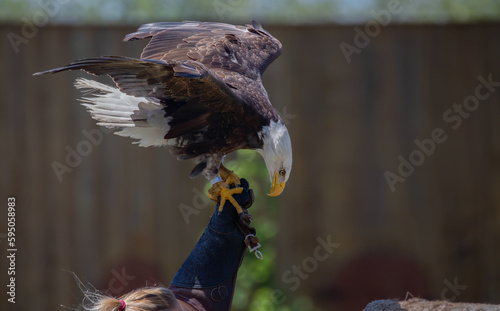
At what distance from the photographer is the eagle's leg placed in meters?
2.38

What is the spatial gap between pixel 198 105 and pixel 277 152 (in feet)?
1.39

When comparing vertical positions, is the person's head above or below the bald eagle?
below

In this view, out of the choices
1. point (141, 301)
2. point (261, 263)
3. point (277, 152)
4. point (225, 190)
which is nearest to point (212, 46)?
point (277, 152)

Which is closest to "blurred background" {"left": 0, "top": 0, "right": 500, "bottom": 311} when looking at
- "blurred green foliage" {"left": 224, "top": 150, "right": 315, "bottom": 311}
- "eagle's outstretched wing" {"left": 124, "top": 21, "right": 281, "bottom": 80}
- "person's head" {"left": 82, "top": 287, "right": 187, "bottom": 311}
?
"blurred green foliage" {"left": 224, "top": 150, "right": 315, "bottom": 311}

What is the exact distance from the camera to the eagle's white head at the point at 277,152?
2.88 m

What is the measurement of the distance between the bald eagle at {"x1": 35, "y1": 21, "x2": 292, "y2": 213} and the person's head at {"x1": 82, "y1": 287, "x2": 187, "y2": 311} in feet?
2.40

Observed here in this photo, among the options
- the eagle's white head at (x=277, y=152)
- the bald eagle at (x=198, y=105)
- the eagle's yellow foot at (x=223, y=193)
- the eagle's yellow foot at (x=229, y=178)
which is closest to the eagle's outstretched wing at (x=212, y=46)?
the bald eagle at (x=198, y=105)

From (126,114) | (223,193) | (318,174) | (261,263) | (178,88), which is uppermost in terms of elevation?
(178,88)

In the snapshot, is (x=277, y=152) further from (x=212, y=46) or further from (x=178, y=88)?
(x=212, y=46)

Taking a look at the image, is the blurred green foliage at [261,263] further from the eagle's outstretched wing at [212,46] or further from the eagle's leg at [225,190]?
the eagle's leg at [225,190]

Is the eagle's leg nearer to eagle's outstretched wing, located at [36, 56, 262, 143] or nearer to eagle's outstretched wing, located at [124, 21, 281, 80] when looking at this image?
eagle's outstretched wing, located at [36, 56, 262, 143]

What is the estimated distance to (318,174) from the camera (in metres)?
5.06

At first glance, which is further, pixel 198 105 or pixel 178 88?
pixel 198 105

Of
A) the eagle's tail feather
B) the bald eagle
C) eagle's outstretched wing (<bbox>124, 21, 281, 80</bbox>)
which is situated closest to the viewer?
the bald eagle
